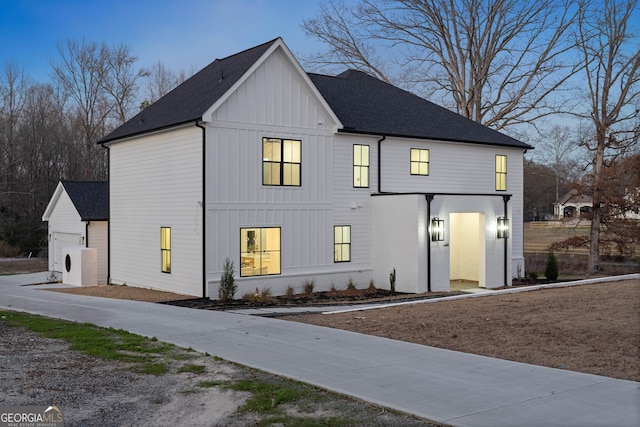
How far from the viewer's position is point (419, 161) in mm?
24109

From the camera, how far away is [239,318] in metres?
14.0

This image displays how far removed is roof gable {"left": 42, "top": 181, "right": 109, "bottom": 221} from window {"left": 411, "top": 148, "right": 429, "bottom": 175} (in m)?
11.9

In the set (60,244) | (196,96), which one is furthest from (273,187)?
(60,244)

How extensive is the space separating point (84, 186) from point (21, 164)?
79.3 feet

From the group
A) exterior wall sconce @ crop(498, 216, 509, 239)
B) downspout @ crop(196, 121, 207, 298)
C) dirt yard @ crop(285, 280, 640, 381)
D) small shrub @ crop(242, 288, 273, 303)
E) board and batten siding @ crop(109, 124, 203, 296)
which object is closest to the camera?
dirt yard @ crop(285, 280, 640, 381)

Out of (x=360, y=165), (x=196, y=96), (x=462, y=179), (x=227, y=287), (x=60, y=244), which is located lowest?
(x=227, y=287)

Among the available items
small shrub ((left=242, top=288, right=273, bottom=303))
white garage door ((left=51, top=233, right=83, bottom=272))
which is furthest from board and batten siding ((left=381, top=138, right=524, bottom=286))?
white garage door ((left=51, top=233, right=83, bottom=272))

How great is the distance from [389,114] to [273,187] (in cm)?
682

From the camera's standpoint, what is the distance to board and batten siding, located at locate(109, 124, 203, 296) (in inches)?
752

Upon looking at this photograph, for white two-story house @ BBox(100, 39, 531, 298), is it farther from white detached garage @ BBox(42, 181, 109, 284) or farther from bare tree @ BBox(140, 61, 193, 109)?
bare tree @ BBox(140, 61, 193, 109)

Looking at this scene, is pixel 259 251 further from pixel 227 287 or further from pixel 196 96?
pixel 196 96

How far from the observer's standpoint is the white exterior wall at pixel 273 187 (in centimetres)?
1888

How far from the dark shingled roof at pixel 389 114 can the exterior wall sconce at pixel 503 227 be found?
348cm

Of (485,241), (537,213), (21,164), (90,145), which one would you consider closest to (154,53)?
(90,145)
